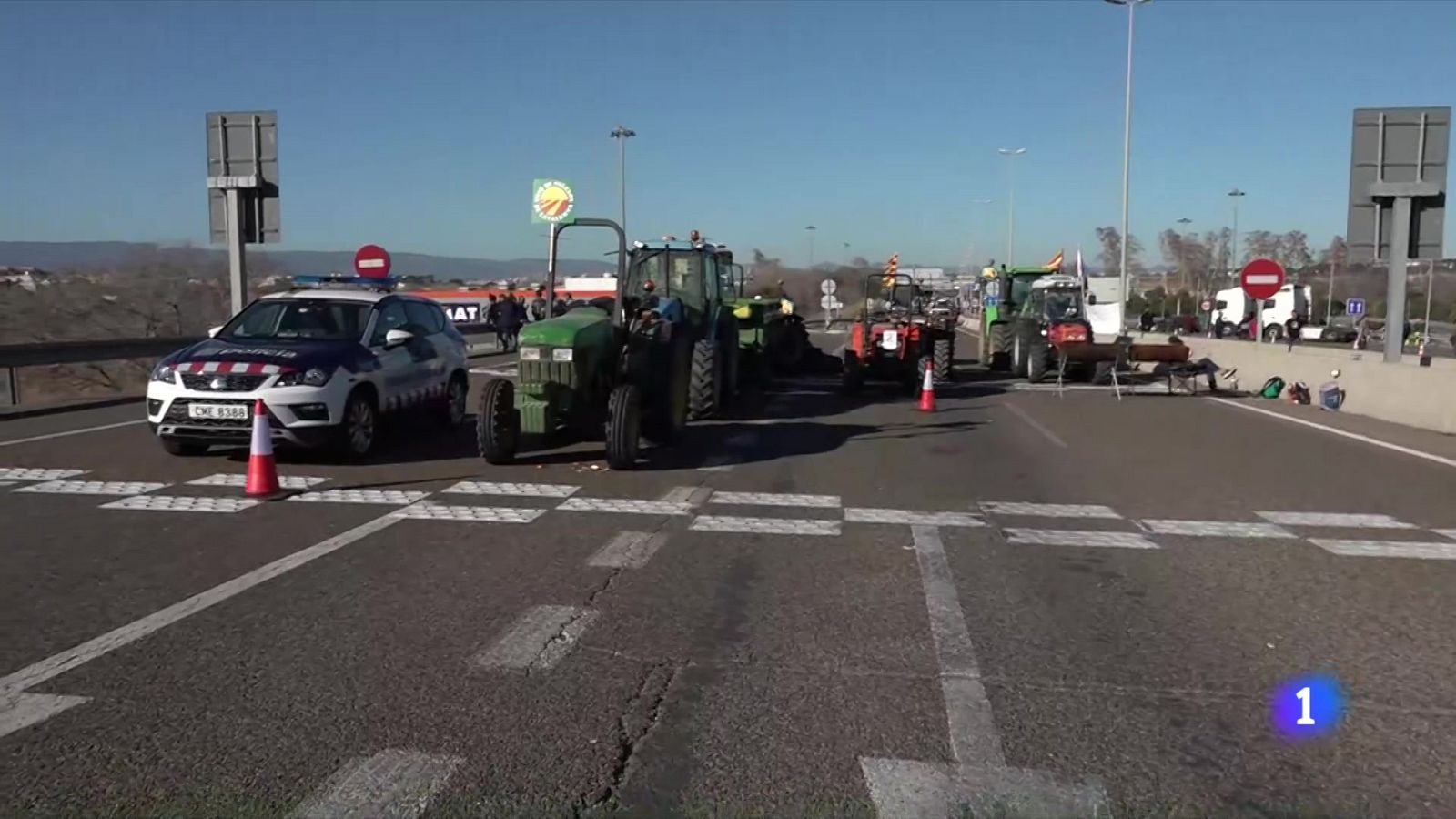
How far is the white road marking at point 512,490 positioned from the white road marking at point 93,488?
2.42 meters

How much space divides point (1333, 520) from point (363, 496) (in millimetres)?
7481

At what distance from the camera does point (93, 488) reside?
9703mm

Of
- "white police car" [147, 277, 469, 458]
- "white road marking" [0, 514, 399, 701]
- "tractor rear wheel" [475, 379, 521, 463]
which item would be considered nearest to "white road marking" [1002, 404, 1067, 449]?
"tractor rear wheel" [475, 379, 521, 463]

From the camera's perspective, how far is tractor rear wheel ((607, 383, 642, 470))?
10.9 m

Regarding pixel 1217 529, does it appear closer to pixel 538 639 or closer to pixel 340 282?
pixel 538 639

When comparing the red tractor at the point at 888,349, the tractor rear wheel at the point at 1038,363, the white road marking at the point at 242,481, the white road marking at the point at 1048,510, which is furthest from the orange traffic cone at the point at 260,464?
the tractor rear wheel at the point at 1038,363

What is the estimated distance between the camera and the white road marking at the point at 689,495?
955 cm

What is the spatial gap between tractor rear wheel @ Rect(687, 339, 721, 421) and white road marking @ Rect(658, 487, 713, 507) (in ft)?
15.2

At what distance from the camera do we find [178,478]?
10180 millimetres

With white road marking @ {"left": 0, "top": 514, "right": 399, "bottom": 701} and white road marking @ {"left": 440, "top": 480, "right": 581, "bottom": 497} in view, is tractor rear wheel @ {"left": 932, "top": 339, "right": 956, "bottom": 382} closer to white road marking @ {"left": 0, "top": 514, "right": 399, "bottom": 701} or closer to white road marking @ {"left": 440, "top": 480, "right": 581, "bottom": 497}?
white road marking @ {"left": 440, "top": 480, "right": 581, "bottom": 497}

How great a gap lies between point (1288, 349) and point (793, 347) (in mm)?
9589

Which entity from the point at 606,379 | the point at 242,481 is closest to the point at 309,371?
the point at 242,481

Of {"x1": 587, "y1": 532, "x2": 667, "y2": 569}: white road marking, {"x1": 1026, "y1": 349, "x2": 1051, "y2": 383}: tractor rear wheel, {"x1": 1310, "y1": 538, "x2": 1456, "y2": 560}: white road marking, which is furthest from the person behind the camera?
{"x1": 1026, "y1": 349, "x2": 1051, "y2": 383}: tractor rear wheel

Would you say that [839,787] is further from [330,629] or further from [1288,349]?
[1288,349]
